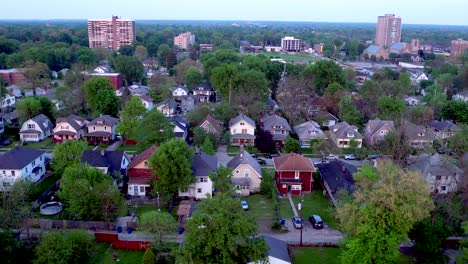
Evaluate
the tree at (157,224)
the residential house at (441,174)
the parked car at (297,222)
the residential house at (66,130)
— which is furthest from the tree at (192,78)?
the tree at (157,224)

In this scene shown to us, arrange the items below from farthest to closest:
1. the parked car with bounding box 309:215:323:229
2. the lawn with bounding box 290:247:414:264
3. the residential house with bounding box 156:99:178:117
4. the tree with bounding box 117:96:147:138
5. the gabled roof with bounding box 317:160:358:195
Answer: the residential house with bounding box 156:99:178:117
the tree with bounding box 117:96:147:138
the gabled roof with bounding box 317:160:358:195
the parked car with bounding box 309:215:323:229
the lawn with bounding box 290:247:414:264

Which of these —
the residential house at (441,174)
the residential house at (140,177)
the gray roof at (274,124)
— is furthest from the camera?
the gray roof at (274,124)

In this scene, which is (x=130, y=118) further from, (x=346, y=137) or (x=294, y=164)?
(x=346, y=137)

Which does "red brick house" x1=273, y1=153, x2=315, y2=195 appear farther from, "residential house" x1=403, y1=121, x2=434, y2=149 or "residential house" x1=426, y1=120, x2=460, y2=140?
"residential house" x1=426, y1=120, x2=460, y2=140

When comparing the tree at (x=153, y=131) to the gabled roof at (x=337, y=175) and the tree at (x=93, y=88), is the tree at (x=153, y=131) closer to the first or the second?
the gabled roof at (x=337, y=175)

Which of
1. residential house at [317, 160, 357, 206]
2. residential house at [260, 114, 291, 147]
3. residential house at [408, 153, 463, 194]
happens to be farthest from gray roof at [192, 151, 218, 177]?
residential house at [408, 153, 463, 194]

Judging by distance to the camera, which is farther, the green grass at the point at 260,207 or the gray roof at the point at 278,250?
the green grass at the point at 260,207

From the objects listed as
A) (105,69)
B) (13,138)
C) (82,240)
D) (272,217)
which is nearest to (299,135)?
(272,217)
